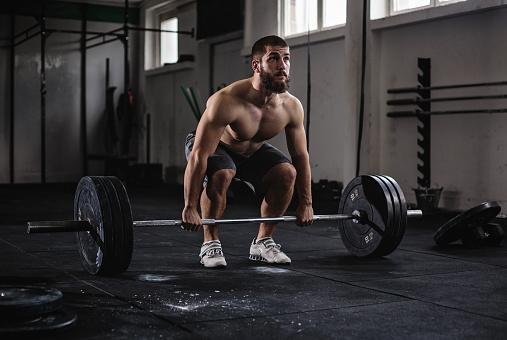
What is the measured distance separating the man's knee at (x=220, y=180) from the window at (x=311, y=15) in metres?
3.58

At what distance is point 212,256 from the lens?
9.48 ft

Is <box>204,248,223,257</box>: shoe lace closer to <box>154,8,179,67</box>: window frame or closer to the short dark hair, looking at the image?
the short dark hair

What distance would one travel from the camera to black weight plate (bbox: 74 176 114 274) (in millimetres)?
2496

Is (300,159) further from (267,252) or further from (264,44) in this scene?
(264,44)

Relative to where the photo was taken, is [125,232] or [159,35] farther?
[159,35]

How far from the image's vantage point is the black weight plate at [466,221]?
336 cm

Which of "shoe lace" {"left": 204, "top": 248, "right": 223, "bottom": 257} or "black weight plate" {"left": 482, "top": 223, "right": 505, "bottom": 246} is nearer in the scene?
"shoe lace" {"left": 204, "top": 248, "right": 223, "bottom": 257}

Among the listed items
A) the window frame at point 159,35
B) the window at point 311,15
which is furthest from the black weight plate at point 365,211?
the window frame at point 159,35

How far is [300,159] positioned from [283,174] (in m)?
0.10

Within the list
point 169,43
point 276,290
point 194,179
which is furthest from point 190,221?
point 169,43

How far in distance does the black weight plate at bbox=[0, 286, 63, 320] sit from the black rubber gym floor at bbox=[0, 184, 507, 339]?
45 millimetres

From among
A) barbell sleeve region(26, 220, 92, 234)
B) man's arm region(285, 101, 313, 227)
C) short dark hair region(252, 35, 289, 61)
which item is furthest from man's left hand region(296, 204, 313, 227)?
barbell sleeve region(26, 220, 92, 234)

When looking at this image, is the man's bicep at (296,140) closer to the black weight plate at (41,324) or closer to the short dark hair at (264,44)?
the short dark hair at (264,44)

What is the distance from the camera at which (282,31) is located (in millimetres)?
7133
